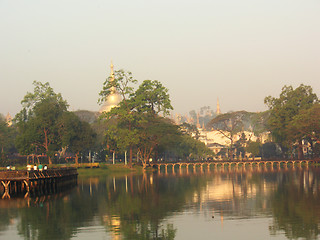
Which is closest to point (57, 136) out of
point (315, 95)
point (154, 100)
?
point (154, 100)

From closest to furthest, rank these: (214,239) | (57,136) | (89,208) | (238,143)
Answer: (214,239)
(89,208)
(57,136)
(238,143)

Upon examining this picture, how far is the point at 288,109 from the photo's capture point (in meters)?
125

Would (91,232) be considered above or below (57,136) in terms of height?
below

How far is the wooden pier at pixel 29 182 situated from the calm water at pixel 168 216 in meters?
4.35

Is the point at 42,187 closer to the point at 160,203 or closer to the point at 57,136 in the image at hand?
the point at 160,203

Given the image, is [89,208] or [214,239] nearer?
[214,239]

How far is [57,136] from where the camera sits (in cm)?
10412

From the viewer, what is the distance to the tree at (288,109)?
122875 millimetres

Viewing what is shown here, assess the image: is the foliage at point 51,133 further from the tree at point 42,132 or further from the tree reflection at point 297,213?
the tree reflection at point 297,213

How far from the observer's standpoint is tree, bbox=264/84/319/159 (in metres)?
123

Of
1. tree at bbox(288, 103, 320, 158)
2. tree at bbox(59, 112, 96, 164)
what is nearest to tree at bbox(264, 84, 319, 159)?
tree at bbox(288, 103, 320, 158)

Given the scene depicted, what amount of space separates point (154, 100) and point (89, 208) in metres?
76.6

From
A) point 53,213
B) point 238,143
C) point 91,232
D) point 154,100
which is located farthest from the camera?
point 238,143

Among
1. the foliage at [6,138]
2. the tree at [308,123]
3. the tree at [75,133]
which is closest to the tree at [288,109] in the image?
the tree at [308,123]
